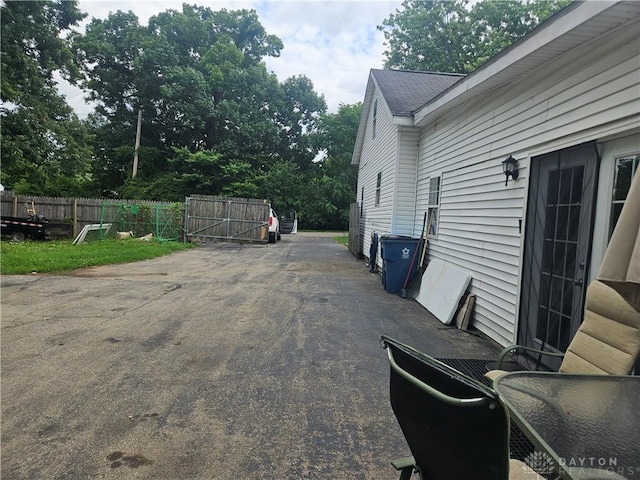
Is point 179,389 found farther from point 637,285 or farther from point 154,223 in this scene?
point 154,223

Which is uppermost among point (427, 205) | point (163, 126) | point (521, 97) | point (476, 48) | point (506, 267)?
point (476, 48)

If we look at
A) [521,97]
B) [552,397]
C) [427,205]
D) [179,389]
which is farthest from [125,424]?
[427,205]

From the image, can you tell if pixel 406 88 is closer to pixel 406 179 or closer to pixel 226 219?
pixel 406 179

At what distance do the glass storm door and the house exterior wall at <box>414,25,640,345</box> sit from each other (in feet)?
0.43

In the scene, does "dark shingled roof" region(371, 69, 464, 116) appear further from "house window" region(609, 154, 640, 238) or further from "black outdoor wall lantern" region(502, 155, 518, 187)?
"house window" region(609, 154, 640, 238)

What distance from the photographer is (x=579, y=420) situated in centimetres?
160

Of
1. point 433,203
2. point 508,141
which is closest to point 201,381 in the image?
point 508,141

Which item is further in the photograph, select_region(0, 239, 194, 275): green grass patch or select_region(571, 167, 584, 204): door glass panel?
select_region(0, 239, 194, 275): green grass patch

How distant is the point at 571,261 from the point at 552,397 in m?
2.25

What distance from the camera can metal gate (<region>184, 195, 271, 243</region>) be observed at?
17.3m

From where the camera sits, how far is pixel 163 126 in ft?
96.9

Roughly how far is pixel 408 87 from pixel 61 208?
47.0 ft

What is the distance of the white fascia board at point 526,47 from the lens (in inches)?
114

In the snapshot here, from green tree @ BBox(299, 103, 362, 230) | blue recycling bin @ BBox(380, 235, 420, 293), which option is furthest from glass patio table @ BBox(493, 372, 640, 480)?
green tree @ BBox(299, 103, 362, 230)
